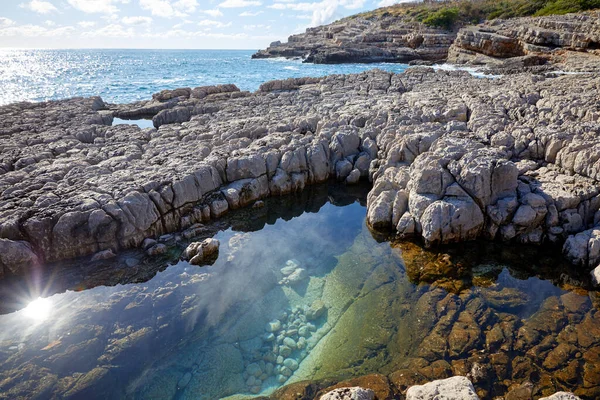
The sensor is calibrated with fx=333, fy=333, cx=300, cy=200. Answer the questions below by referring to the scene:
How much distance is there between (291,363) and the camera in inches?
417

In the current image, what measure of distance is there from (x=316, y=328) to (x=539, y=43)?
2606 inches

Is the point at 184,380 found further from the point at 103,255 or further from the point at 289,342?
the point at 103,255

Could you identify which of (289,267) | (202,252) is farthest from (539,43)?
(202,252)

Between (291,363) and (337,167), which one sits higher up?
(337,167)

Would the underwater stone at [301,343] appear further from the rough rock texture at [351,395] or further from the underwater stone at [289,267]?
the underwater stone at [289,267]

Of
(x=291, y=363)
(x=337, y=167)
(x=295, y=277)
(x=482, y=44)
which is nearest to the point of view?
(x=291, y=363)

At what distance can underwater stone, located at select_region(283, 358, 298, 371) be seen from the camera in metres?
10.5

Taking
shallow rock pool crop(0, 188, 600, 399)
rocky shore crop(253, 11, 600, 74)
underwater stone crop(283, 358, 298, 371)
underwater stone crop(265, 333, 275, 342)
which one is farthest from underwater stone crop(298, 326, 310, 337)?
rocky shore crop(253, 11, 600, 74)

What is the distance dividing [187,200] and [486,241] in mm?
14623

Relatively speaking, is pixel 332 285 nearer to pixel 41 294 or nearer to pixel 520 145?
pixel 41 294

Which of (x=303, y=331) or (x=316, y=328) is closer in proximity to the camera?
(x=303, y=331)

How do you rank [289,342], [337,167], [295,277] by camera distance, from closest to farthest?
1. [289,342]
2. [295,277]
3. [337,167]

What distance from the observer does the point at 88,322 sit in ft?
39.1

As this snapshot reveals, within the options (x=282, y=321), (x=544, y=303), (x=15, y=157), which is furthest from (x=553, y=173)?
(x=15, y=157)
